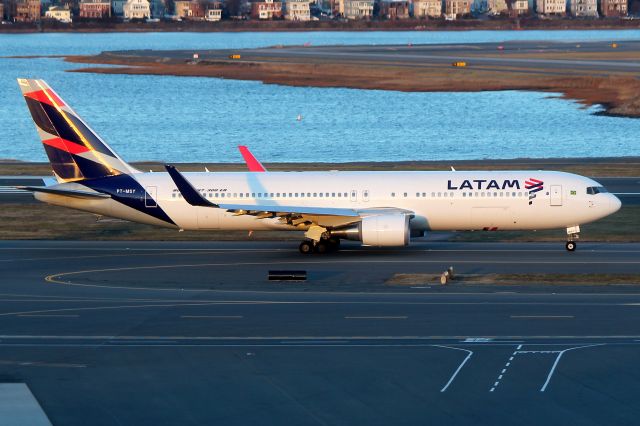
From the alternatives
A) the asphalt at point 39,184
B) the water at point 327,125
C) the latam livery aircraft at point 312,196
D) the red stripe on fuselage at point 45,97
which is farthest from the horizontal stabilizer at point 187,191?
the water at point 327,125

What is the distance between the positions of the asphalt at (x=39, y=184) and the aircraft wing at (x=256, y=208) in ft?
70.1

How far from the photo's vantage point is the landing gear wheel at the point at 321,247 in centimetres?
5419

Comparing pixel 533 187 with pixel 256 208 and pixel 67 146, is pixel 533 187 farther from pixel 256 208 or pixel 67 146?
pixel 67 146

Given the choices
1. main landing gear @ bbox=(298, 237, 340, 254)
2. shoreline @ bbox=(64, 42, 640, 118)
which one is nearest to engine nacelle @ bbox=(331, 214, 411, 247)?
main landing gear @ bbox=(298, 237, 340, 254)

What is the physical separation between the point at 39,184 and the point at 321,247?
97.1 feet

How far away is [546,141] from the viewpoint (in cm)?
11331

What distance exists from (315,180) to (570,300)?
51.7 ft

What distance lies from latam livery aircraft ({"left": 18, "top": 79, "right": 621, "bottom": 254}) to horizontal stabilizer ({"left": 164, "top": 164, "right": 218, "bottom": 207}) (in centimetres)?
196

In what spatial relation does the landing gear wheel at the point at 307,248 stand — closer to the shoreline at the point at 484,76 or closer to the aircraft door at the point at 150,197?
the aircraft door at the point at 150,197

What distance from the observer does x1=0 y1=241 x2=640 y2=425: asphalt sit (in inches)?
1209

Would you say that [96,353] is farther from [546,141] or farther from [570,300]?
[546,141]

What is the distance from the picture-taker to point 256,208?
52031 millimetres

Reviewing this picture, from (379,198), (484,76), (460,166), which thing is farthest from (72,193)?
(484,76)

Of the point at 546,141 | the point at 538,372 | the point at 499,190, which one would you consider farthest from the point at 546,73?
the point at 538,372
